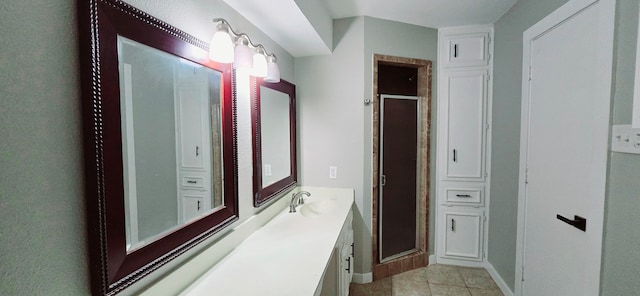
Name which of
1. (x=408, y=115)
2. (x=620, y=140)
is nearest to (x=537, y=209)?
(x=620, y=140)

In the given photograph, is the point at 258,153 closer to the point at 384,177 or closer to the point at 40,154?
the point at 40,154

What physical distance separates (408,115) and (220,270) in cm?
222

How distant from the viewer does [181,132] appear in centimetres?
107

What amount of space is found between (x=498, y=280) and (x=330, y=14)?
9.37 ft

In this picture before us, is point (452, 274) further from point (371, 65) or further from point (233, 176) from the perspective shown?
point (233, 176)

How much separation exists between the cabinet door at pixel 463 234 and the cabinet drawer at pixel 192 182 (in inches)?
93.3

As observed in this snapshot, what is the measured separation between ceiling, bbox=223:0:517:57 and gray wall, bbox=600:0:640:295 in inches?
42.7

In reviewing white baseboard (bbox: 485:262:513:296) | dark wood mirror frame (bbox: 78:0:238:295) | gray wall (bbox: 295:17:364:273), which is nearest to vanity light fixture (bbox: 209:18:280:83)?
dark wood mirror frame (bbox: 78:0:238:295)

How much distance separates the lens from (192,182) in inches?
44.5

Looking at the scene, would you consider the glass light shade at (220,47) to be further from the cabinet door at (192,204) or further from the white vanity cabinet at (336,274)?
the white vanity cabinet at (336,274)

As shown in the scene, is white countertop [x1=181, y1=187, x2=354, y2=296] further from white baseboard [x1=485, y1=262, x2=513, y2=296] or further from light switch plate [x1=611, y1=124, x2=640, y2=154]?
white baseboard [x1=485, y1=262, x2=513, y2=296]

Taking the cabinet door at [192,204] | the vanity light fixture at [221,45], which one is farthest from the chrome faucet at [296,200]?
the vanity light fixture at [221,45]

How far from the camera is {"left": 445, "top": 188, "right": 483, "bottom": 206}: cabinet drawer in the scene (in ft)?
8.25

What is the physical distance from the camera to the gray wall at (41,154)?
544mm
